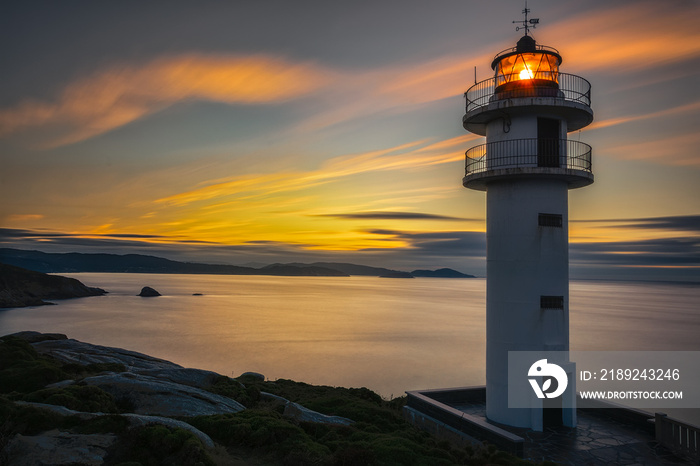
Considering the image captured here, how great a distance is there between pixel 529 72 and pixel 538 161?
96.6 inches

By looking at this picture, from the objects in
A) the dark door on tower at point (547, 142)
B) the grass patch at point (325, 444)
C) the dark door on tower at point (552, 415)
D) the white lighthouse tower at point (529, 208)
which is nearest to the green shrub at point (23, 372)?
the grass patch at point (325, 444)

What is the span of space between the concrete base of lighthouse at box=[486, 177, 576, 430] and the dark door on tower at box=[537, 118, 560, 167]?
0.50 m

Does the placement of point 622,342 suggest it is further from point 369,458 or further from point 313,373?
point 369,458

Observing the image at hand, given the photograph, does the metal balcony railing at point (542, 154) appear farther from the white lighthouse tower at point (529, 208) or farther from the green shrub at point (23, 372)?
the green shrub at point (23, 372)

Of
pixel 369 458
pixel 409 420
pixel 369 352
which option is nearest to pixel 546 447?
pixel 409 420

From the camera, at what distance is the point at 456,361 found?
42406 mm

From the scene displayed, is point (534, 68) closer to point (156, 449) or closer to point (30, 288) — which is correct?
point (156, 449)

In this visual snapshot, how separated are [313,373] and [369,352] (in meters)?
10.7

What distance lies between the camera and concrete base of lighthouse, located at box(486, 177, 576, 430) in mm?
11594

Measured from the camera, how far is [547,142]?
11.9m

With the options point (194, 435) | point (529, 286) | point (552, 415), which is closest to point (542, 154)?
point (529, 286)

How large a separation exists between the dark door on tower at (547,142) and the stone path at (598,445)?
6599 mm

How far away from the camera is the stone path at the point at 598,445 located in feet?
32.0

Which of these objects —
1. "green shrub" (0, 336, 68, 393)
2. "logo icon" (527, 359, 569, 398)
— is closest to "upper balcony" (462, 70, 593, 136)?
"logo icon" (527, 359, 569, 398)
